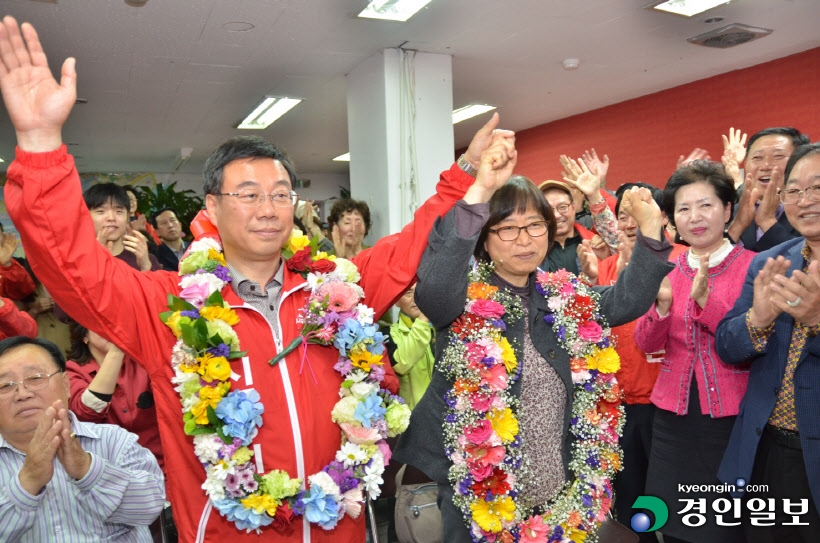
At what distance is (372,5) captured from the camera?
5.70 m

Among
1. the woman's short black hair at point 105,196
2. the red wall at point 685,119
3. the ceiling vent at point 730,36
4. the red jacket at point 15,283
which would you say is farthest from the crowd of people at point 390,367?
the red wall at point 685,119

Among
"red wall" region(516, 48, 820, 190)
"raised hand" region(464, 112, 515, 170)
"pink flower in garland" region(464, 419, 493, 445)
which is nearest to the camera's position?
"raised hand" region(464, 112, 515, 170)

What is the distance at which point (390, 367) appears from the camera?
7.36ft

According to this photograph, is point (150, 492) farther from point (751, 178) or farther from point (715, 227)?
point (751, 178)

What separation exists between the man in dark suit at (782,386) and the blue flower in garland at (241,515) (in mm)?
1817

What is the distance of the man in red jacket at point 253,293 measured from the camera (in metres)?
1.59

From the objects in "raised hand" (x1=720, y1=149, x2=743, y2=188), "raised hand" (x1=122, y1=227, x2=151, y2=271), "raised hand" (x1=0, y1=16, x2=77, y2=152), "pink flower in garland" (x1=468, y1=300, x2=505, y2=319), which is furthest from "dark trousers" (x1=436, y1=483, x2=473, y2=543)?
"raised hand" (x1=720, y1=149, x2=743, y2=188)

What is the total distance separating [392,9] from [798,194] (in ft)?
14.0

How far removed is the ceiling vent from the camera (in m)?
6.57

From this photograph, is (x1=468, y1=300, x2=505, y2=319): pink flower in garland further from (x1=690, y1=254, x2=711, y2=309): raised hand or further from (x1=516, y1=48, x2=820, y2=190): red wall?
(x1=516, y1=48, x2=820, y2=190): red wall

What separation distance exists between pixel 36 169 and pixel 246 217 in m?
0.57

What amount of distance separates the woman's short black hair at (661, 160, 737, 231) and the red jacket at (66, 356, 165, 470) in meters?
2.44

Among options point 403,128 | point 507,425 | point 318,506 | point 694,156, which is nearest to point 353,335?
point 318,506

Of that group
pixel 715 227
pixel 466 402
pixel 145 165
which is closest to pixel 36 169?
pixel 466 402
